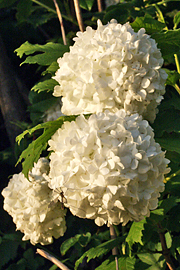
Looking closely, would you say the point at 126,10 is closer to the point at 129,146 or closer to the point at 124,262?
the point at 129,146

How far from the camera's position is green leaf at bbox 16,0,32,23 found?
1.68 m

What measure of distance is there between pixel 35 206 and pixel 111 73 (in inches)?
22.3

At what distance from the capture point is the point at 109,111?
852 mm

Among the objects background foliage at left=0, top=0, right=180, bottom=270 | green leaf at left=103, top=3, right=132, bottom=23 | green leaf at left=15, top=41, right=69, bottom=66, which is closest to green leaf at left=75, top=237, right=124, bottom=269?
background foliage at left=0, top=0, right=180, bottom=270

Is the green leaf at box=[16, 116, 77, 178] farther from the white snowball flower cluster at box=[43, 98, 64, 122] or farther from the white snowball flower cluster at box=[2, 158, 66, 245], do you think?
the white snowball flower cluster at box=[43, 98, 64, 122]

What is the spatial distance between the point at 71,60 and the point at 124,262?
74 centimetres

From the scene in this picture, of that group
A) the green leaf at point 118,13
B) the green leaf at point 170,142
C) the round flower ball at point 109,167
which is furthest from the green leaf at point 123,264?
the green leaf at point 118,13

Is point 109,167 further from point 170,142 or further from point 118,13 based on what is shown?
point 118,13

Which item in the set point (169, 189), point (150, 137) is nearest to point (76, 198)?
point (150, 137)

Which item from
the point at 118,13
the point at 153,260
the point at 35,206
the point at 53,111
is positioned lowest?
the point at 153,260

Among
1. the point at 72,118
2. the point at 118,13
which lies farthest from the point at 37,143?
the point at 118,13

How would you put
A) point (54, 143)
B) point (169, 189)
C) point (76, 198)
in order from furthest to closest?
point (169, 189) < point (54, 143) < point (76, 198)

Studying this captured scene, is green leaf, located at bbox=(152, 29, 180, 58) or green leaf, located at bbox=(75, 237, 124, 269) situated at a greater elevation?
green leaf, located at bbox=(152, 29, 180, 58)

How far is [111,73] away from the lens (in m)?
0.87
